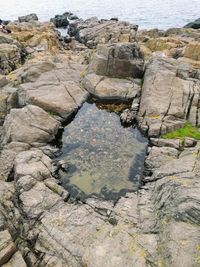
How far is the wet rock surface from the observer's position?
50.8 feet

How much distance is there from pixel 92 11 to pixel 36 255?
461 feet

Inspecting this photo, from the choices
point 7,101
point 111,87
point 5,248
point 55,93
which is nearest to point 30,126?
point 7,101

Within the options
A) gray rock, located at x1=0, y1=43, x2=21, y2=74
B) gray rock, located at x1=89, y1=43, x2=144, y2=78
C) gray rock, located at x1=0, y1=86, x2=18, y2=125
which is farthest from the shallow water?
gray rock, located at x1=0, y1=86, x2=18, y2=125

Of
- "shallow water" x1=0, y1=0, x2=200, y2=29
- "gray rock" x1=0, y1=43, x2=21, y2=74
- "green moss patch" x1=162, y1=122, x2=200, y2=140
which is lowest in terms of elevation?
"shallow water" x1=0, y1=0, x2=200, y2=29

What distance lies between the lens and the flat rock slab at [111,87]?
3356 centimetres

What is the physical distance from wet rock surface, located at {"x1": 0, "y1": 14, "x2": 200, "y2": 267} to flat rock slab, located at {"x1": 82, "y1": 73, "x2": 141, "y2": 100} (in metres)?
0.12

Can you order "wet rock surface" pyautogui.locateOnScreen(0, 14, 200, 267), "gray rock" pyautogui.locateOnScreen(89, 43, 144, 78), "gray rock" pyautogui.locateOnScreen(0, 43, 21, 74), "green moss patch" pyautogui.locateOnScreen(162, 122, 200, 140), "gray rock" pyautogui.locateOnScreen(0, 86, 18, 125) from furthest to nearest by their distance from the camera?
"gray rock" pyautogui.locateOnScreen(0, 43, 21, 74) < "gray rock" pyautogui.locateOnScreen(89, 43, 144, 78) < "gray rock" pyautogui.locateOnScreen(0, 86, 18, 125) < "green moss patch" pyautogui.locateOnScreen(162, 122, 200, 140) < "wet rock surface" pyautogui.locateOnScreen(0, 14, 200, 267)

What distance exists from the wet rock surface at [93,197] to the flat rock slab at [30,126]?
3.5 inches

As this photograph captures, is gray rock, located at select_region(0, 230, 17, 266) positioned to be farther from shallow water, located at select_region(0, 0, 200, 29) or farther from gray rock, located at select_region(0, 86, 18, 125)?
shallow water, located at select_region(0, 0, 200, 29)

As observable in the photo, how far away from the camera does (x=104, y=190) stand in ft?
71.8

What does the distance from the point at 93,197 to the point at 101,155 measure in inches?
204

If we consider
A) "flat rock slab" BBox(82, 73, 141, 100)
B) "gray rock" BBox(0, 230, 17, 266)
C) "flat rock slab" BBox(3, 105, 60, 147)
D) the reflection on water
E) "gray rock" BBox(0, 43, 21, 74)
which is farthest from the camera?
"gray rock" BBox(0, 43, 21, 74)

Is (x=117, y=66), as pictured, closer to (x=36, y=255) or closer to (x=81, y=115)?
(x=81, y=115)

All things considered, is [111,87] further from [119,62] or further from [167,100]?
[167,100]
